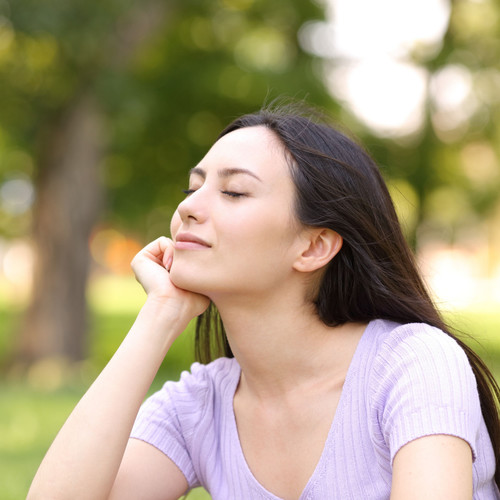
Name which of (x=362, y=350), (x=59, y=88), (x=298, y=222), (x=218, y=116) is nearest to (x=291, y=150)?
(x=298, y=222)

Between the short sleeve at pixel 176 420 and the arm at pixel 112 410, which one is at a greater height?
the arm at pixel 112 410

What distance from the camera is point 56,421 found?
687 centimetres

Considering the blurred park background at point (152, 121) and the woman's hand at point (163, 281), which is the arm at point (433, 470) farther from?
the blurred park background at point (152, 121)

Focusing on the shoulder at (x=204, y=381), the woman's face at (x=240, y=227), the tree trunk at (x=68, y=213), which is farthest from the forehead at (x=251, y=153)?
the tree trunk at (x=68, y=213)

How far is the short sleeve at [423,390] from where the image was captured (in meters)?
2.11

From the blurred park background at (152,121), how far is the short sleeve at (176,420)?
4256mm

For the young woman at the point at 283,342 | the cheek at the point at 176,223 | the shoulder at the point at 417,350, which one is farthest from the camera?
the cheek at the point at 176,223

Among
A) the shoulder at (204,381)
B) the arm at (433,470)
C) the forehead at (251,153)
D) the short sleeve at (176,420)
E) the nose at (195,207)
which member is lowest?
the short sleeve at (176,420)

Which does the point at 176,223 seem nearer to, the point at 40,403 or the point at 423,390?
the point at 423,390

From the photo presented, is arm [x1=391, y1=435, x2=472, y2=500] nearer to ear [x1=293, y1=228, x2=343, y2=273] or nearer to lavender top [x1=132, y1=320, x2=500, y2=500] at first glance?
lavender top [x1=132, y1=320, x2=500, y2=500]

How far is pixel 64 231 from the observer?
504 inches

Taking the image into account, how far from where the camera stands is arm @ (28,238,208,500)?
2.38 m

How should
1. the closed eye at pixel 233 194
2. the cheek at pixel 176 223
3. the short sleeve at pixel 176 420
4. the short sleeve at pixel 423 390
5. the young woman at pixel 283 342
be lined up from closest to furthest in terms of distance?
the short sleeve at pixel 423 390, the young woman at pixel 283 342, the closed eye at pixel 233 194, the cheek at pixel 176 223, the short sleeve at pixel 176 420

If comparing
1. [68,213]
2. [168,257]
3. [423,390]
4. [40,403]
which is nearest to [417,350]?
[423,390]
